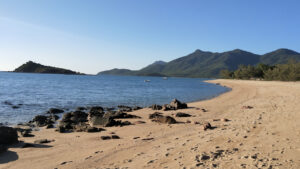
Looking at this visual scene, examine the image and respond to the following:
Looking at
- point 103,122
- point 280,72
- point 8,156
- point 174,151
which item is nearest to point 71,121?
point 103,122

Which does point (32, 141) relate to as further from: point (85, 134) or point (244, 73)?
point (244, 73)

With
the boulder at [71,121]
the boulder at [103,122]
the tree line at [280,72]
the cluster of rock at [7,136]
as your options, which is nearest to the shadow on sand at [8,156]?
the cluster of rock at [7,136]

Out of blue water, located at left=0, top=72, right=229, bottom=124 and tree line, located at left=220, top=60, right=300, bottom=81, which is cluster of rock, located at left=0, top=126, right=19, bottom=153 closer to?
blue water, located at left=0, top=72, right=229, bottom=124

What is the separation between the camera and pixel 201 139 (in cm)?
962

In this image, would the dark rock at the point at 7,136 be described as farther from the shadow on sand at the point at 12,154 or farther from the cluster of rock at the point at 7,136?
the shadow on sand at the point at 12,154

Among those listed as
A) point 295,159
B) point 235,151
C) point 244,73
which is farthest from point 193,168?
point 244,73

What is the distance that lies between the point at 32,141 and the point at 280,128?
534 inches

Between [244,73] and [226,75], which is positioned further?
[226,75]

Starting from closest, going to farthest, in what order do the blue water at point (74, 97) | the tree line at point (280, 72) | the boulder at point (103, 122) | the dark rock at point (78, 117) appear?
1. the boulder at point (103, 122)
2. the dark rock at point (78, 117)
3. the blue water at point (74, 97)
4. the tree line at point (280, 72)

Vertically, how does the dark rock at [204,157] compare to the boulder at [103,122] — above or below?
above

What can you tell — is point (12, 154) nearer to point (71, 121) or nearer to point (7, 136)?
point (7, 136)

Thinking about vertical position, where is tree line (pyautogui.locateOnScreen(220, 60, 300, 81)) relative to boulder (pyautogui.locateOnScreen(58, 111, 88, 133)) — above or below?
above

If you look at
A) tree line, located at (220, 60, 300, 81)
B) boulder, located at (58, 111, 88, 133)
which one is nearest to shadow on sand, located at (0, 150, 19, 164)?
boulder, located at (58, 111, 88, 133)

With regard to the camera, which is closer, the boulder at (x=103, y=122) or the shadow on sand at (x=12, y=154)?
the shadow on sand at (x=12, y=154)
